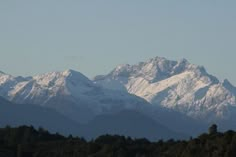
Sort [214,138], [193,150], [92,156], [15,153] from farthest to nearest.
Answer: [15,153] < [92,156] < [214,138] < [193,150]

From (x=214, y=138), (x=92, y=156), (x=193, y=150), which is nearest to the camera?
(x=193, y=150)

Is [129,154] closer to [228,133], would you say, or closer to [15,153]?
[15,153]

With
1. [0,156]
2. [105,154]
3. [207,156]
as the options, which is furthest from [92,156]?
[207,156]

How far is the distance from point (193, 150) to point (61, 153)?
139 ft

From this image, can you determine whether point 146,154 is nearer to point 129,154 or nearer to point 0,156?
point 129,154

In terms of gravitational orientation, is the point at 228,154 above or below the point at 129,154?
below

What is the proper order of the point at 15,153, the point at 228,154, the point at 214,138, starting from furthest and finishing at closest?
1. the point at 15,153
2. the point at 214,138
3. the point at 228,154

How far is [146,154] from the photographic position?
17088 cm

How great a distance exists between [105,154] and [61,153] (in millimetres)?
9181

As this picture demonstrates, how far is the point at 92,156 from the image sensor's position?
164750 millimetres

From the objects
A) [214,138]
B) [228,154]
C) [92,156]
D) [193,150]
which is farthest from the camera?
[92,156]

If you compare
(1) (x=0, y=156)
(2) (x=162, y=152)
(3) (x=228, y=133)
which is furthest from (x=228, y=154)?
(1) (x=0, y=156)

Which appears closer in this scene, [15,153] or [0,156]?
[0,156]

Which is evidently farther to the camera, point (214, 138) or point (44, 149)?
point (44, 149)
